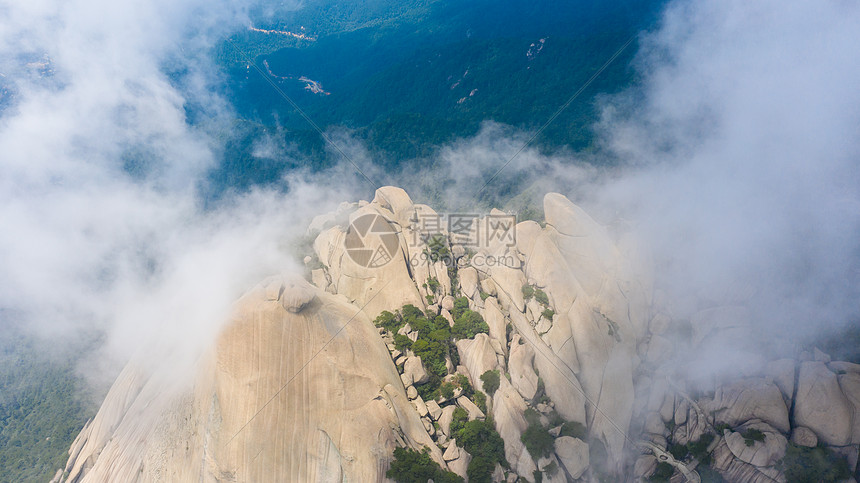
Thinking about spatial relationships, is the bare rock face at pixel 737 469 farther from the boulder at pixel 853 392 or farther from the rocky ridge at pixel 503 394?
the boulder at pixel 853 392

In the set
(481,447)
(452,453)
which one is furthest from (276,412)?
(481,447)

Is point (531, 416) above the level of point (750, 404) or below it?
below

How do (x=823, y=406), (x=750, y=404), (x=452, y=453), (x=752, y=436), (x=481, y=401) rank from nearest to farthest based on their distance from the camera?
(x=823, y=406)
(x=752, y=436)
(x=750, y=404)
(x=452, y=453)
(x=481, y=401)

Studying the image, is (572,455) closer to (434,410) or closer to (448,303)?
(434,410)

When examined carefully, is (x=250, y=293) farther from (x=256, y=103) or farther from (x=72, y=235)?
(x=256, y=103)

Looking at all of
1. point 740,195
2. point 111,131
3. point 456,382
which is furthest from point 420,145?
point 111,131

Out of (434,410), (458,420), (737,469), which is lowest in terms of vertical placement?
(434,410)
